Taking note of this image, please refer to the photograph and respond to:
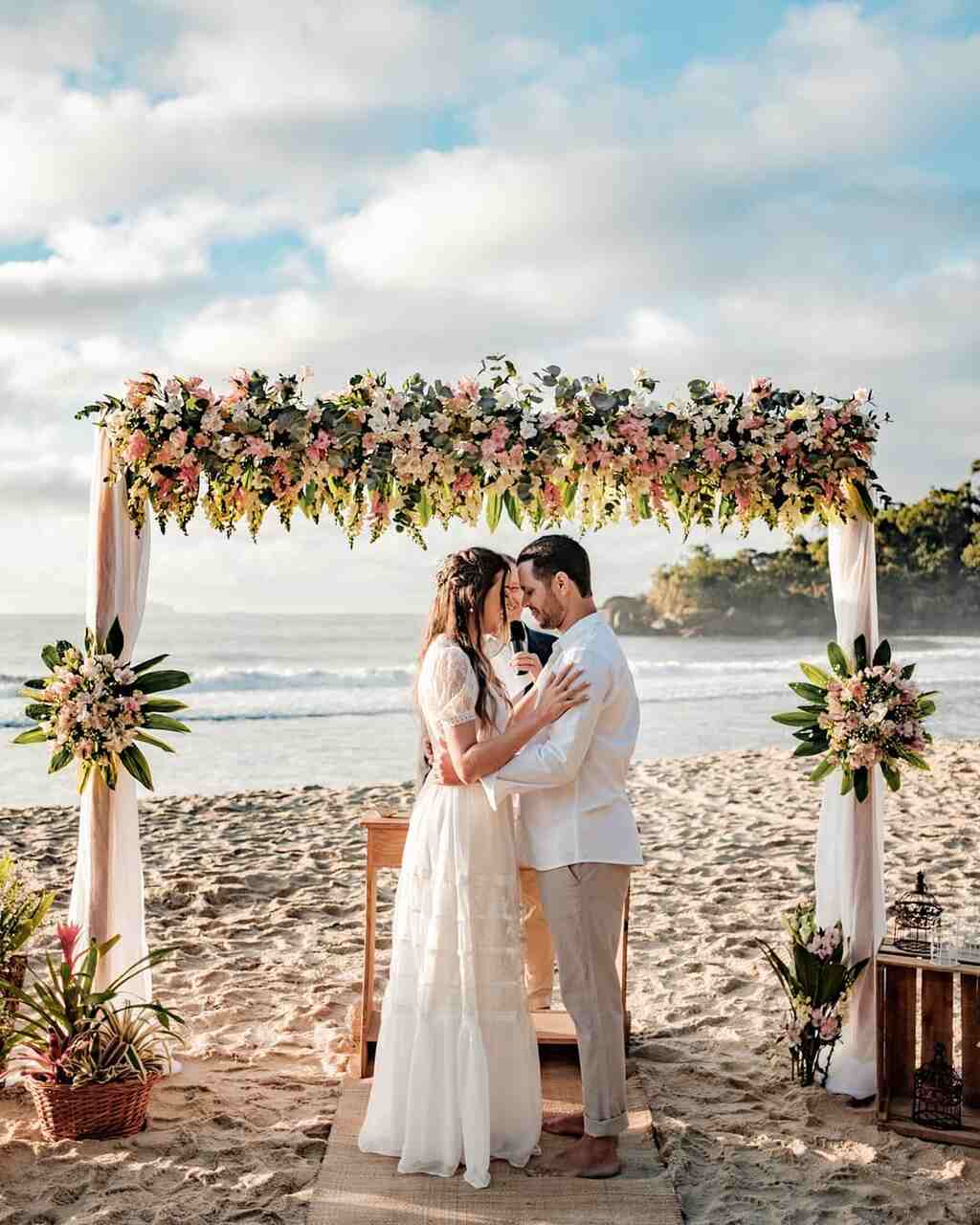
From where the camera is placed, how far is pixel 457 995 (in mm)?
3518

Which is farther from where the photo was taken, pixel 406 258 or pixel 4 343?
pixel 4 343

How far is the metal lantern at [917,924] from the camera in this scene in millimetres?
4031

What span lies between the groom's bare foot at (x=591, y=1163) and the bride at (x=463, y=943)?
0.33ft

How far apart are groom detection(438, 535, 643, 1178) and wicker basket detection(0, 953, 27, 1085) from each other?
1702 millimetres

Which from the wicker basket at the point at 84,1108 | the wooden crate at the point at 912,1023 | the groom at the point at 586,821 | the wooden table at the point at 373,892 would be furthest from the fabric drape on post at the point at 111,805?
the wooden crate at the point at 912,1023

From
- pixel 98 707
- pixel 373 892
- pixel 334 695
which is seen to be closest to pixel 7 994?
pixel 98 707

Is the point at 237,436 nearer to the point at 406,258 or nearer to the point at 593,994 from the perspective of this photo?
the point at 593,994

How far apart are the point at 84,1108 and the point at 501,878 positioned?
157 cm

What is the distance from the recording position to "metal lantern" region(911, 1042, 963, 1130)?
388 centimetres

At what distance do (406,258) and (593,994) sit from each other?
15.8 m

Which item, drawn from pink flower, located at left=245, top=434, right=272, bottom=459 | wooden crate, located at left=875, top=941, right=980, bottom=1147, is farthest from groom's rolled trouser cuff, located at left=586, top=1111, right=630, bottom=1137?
pink flower, located at left=245, top=434, right=272, bottom=459

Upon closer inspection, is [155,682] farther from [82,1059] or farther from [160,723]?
[82,1059]

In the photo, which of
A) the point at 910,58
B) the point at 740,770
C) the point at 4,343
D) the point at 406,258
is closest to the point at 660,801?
the point at 740,770

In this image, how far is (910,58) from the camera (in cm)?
912
